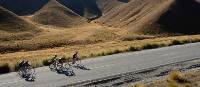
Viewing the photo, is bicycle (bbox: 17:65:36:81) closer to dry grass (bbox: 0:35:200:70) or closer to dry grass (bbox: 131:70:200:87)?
dry grass (bbox: 0:35:200:70)

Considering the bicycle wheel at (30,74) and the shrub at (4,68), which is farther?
the shrub at (4,68)

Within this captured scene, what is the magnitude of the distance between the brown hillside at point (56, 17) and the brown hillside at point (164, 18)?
35.6 ft

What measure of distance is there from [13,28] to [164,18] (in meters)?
36.8

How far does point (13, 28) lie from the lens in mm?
110750

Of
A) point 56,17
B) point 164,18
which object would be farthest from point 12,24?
point 164,18

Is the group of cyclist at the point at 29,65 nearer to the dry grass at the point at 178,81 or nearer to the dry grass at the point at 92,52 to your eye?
the dry grass at the point at 92,52

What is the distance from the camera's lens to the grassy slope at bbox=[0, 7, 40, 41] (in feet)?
324

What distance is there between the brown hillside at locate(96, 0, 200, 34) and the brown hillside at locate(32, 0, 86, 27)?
1085cm

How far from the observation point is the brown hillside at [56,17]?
130 metres

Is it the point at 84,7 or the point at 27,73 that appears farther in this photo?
the point at 84,7

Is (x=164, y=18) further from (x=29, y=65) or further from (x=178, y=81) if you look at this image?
(x=178, y=81)

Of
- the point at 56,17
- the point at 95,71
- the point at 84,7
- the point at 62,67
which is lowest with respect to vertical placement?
the point at 95,71

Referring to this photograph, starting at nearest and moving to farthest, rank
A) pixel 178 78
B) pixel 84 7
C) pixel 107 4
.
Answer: pixel 178 78
pixel 84 7
pixel 107 4

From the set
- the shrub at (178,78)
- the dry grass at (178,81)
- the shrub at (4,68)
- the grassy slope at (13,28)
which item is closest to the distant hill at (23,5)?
the grassy slope at (13,28)
